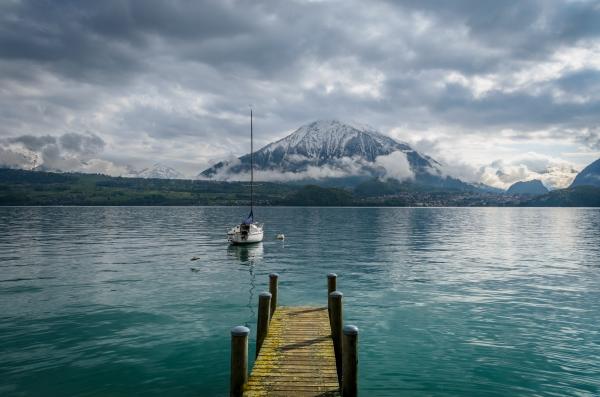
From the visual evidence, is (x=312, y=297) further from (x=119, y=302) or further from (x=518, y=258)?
(x=518, y=258)

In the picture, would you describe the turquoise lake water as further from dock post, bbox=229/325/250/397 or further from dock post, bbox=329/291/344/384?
dock post, bbox=229/325/250/397

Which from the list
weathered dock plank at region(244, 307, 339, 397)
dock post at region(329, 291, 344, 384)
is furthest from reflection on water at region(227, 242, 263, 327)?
dock post at region(329, 291, 344, 384)

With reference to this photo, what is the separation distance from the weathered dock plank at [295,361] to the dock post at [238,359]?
1.29 ft

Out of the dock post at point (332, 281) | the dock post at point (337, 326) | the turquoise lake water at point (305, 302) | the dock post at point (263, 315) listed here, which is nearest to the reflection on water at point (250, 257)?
the turquoise lake water at point (305, 302)

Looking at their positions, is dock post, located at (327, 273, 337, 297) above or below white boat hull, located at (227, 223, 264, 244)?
above

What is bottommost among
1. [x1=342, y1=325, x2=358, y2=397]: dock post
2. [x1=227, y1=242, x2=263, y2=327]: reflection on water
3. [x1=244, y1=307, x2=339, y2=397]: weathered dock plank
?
[x1=227, y1=242, x2=263, y2=327]: reflection on water

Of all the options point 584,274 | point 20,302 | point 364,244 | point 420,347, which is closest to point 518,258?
point 584,274

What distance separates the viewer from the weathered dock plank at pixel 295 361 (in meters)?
13.3

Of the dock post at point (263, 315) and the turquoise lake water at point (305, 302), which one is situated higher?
the dock post at point (263, 315)

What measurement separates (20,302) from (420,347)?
1118 inches

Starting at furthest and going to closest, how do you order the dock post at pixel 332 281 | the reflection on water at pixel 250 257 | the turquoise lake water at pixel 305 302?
the reflection on water at pixel 250 257, the dock post at pixel 332 281, the turquoise lake water at pixel 305 302

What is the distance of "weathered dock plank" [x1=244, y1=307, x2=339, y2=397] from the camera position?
522 inches

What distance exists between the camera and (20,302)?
1172 inches

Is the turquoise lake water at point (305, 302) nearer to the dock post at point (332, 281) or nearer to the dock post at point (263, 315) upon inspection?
the dock post at point (263, 315)
